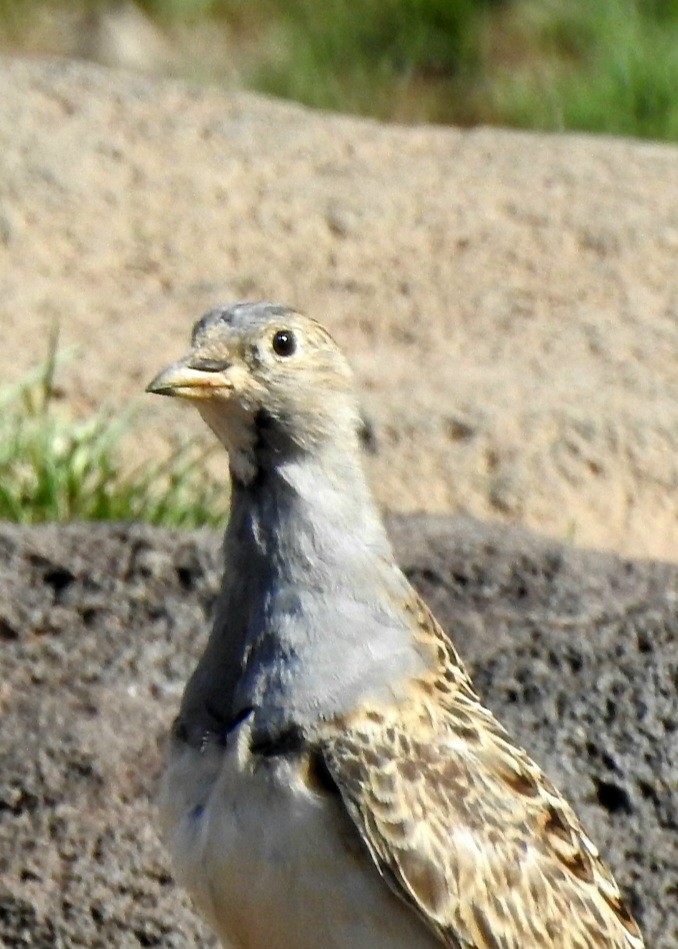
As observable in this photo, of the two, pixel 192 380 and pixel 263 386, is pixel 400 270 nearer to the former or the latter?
pixel 263 386

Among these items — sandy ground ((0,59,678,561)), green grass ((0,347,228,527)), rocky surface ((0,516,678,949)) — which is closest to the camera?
rocky surface ((0,516,678,949))

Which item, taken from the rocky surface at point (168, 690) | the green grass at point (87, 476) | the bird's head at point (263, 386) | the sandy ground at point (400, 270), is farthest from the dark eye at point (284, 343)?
the sandy ground at point (400, 270)

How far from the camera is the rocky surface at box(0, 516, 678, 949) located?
5.12 m

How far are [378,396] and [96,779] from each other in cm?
304

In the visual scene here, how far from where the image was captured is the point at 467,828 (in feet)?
14.1

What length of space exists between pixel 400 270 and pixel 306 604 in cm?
480

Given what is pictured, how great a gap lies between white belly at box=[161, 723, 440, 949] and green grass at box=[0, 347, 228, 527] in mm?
2805

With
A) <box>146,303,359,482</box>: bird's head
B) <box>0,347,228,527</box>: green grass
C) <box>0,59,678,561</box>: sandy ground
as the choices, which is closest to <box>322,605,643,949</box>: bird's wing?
<box>146,303,359,482</box>: bird's head

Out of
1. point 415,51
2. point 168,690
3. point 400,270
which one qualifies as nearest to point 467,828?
point 168,690

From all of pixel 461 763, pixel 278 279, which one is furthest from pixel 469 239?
pixel 461 763

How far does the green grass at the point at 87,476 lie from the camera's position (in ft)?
23.2

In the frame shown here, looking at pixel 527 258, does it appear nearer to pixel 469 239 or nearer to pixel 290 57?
pixel 469 239

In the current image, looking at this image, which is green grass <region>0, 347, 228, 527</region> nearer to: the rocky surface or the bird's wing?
the rocky surface

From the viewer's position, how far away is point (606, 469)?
7.83 metres
